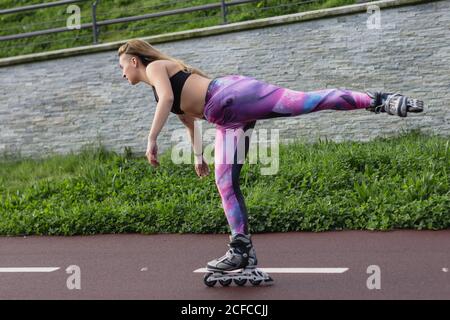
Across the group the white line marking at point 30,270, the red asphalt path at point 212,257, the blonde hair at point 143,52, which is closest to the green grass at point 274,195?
the red asphalt path at point 212,257

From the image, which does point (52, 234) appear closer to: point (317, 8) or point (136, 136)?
point (136, 136)

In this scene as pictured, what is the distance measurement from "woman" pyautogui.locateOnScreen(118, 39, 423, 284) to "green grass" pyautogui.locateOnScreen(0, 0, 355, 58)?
8.71 m

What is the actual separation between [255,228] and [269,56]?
17.2 ft

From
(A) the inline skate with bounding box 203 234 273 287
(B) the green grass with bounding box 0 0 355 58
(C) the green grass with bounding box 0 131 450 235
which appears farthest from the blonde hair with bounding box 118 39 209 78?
(B) the green grass with bounding box 0 0 355 58

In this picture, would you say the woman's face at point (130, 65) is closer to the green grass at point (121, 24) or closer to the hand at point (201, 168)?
the hand at point (201, 168)

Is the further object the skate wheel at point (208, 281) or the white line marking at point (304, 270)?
the white line marking at point (304, 270)

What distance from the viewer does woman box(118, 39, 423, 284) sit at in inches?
270

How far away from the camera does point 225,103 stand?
6926 millimetres

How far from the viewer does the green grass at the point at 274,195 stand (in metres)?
10.1

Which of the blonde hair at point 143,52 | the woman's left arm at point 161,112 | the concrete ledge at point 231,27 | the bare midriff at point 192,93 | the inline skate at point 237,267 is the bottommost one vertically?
the inline skate at point 237,267

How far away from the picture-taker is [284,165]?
1223cm

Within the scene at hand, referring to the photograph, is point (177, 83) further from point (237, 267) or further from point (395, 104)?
point (395, 104)

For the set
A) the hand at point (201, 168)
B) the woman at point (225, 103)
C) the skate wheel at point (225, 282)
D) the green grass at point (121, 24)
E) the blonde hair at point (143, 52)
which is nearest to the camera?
the woman at point (225, 103)

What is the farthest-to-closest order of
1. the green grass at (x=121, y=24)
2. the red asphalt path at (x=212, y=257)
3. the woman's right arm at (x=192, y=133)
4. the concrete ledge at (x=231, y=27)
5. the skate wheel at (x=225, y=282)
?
the green grass at (x=121, y=24) → the concrete ledge at (x=231, y=27) → the woman's right arm at (x=192, y=133) → the skate wheel at (x=225, y=282) → the red asphalt path at (x=212, y=257)
